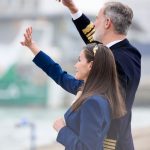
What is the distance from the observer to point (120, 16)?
2.02 metres

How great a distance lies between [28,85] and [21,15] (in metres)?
4.30

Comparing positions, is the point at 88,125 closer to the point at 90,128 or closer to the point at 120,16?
the point at 90,128

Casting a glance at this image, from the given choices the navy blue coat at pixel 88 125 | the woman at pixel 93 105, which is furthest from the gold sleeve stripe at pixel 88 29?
the navy blue coat at pixel 88 125

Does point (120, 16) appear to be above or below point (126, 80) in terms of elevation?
above

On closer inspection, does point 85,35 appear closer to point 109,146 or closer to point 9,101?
point 109,146

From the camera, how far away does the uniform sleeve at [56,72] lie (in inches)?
86.1

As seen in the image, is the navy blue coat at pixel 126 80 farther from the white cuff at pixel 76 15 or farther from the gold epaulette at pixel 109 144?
the white cuff at pixel 76 15

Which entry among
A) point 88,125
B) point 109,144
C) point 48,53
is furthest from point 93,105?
point 48,53

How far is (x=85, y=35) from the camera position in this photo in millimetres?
2248

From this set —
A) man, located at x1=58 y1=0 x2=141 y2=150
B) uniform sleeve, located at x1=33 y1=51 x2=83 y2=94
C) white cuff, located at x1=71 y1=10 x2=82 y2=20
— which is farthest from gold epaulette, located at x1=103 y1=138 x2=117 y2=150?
white cuff, located at x1=71 y1=10 x2=82 y2=20

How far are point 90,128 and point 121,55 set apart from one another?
1.05 feet

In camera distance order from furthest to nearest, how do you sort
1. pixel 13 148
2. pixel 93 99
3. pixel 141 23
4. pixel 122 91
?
pixel 141 23
pixel 13 148
pixel 122 91
pixel 93 99

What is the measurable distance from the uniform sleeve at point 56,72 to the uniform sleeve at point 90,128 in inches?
14.9

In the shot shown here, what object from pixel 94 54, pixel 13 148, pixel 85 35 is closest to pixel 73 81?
pixel 85 35
